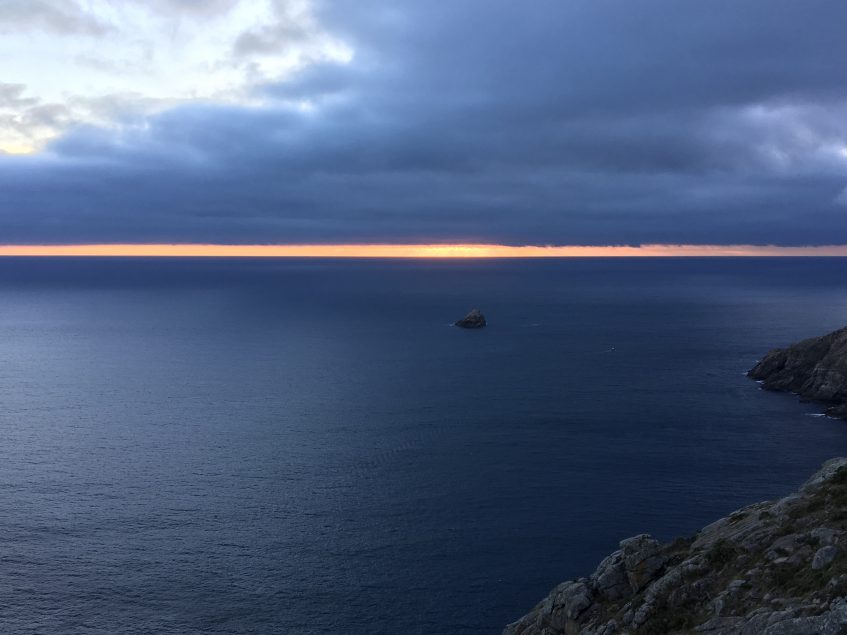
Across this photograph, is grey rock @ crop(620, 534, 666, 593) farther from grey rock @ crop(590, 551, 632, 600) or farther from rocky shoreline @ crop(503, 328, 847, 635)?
grey rock @ crop(590, 551, 632, 600)

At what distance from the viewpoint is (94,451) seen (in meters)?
107

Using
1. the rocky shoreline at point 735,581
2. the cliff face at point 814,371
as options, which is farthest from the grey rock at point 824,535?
the cliff face at point 814,371

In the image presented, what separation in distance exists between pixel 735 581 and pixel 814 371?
125451 millimetres

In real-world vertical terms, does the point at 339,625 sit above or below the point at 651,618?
below

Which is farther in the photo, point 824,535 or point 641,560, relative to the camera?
point 641,560

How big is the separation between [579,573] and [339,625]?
24992mm

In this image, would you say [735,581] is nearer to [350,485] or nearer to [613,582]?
[613,582]

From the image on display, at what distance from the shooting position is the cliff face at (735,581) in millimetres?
30531

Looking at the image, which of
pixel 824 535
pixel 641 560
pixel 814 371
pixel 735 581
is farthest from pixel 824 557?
pixel 814 371

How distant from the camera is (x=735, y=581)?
115 ft

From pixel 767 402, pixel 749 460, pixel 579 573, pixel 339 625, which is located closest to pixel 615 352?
pixel 767 402

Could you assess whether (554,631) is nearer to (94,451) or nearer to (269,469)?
(269,469)

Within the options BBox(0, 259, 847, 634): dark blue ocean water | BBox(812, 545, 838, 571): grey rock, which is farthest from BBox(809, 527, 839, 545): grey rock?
BBox(0, 259, 847, 634): dark blue ocean water

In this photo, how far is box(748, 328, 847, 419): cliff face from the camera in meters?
134
